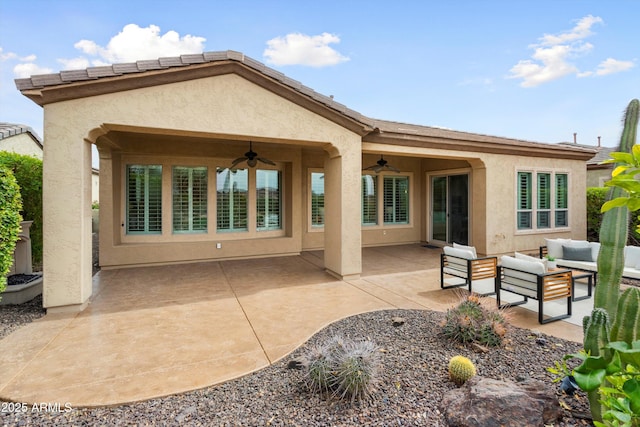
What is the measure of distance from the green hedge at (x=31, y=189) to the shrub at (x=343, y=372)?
9514 millimetres

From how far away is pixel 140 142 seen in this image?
9195 mm

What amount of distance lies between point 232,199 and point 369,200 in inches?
227

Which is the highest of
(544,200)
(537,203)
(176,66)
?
(176,66)

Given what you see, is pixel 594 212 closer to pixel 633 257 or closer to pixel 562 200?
pixel 562 200

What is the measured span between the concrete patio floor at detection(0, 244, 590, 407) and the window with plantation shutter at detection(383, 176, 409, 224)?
4644mm

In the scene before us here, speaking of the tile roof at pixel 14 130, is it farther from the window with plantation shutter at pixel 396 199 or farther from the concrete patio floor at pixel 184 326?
the window with plantation shutter at pixel 396 199

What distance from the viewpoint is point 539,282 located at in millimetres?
5055

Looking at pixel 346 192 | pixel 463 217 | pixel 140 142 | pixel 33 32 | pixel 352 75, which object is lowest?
pixel 463 217

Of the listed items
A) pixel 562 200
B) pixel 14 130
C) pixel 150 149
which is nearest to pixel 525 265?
pixel 562 200

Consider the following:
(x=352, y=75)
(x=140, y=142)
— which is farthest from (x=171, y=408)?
(x=352, y=75)

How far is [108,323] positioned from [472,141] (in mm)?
10749

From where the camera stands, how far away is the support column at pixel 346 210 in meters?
7.70

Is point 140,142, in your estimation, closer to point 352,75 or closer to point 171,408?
point 171,408

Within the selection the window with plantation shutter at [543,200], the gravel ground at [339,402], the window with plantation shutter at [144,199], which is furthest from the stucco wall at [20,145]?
the window with plantation shutter at [543,200]
